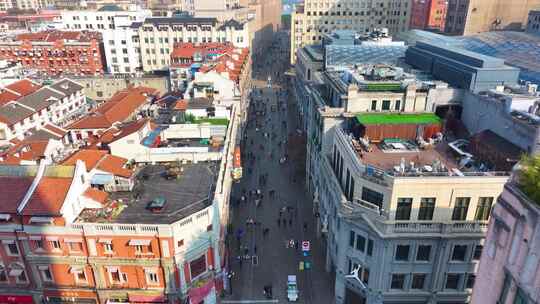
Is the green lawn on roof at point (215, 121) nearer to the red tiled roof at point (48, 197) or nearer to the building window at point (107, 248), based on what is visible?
the red tiled roof at point (48, 197)

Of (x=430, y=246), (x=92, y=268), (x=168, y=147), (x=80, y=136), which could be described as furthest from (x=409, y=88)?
(x=80, y=136)

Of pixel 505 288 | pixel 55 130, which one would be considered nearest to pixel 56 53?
pixel 55 130

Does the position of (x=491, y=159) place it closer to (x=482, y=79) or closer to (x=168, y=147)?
(x=482, y=79)

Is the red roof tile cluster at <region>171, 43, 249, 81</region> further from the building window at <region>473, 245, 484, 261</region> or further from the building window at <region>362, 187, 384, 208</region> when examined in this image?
the building window at <region>473, 245, 484, 261</region>

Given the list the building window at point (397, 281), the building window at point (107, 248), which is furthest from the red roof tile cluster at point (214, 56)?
the building window at point (397, 281)

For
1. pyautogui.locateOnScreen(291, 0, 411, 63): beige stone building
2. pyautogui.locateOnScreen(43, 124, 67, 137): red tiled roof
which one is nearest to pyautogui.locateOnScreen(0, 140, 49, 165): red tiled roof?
pyautogui.locateOnScreen(43, 124, 67, 137): red tiled roof

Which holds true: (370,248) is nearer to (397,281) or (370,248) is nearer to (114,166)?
(397,281)
